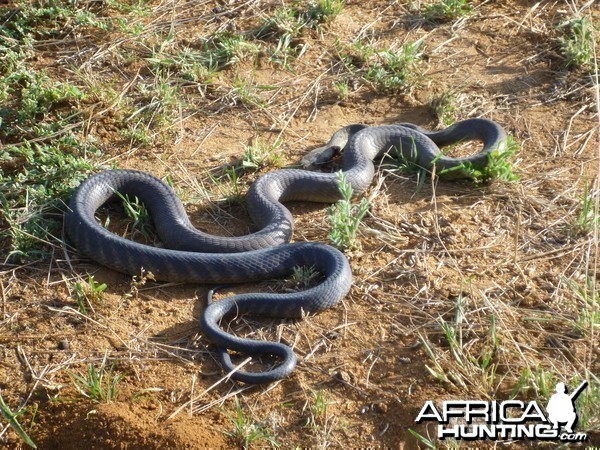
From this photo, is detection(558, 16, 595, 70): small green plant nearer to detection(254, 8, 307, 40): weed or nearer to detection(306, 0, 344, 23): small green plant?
detection(306, 0, 344, 23): small green plant

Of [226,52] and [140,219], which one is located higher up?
[226,52]

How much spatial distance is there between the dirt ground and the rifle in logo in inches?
4.4

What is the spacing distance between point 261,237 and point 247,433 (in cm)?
195

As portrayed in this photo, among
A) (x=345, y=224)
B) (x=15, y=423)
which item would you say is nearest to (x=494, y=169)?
(x=345, y=224)

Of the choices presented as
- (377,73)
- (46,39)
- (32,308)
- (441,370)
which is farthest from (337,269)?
(46,39)

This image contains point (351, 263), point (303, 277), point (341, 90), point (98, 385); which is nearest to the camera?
point (98, 385)

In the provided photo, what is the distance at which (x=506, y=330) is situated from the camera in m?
5.23

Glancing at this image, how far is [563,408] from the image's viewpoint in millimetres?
4621

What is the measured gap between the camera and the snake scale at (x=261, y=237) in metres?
5.65

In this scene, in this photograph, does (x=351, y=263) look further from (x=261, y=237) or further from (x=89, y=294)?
(x=89, y=294)

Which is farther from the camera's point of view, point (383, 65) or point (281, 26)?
point (281, 26)

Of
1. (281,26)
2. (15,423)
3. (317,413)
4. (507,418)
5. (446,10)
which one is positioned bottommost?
(507,418)

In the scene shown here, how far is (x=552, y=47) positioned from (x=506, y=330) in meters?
4.57

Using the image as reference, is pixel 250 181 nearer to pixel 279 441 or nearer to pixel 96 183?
pixel 96 183
